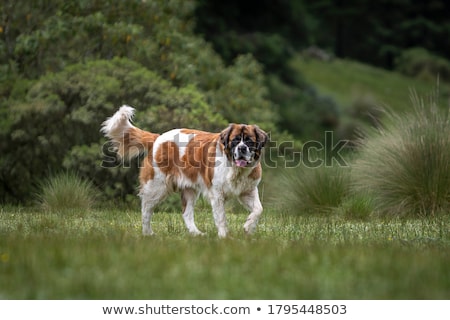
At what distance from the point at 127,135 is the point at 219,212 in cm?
193

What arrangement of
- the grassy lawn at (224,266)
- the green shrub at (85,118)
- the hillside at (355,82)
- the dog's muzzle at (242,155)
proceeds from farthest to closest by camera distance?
the hillside at (355,82) → the green shrub at (85,118) → the dog's muzzle at (242,155) → the grassy lawn at (224,266)

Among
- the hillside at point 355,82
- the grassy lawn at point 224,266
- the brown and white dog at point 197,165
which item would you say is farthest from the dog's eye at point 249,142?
the hillside at point 355,82

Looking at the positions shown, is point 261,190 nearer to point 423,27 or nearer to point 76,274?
point 76,274

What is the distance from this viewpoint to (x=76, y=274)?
6211 millimetres

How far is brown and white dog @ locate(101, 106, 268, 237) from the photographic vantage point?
9.12m

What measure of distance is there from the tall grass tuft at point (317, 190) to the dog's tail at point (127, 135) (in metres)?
3.19

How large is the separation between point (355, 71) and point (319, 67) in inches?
79.5

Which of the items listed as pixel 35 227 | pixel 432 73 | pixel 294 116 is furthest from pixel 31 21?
pixel 432 73

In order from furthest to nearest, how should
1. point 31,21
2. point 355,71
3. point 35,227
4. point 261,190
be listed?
point 355,71 → point 31,21 → point 261,190 → point 35,227

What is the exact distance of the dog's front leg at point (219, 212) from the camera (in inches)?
364

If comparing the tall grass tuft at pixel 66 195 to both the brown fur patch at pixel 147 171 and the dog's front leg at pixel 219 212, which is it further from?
the dog's front leg at pixel 219 212

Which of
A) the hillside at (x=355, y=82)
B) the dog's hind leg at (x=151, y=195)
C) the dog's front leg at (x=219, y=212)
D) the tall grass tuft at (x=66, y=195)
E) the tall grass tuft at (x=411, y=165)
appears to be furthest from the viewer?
the hillside at (x=355, y=82)

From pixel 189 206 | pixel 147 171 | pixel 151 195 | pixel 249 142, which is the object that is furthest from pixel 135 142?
pixel 249 142

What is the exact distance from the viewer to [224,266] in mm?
6570
